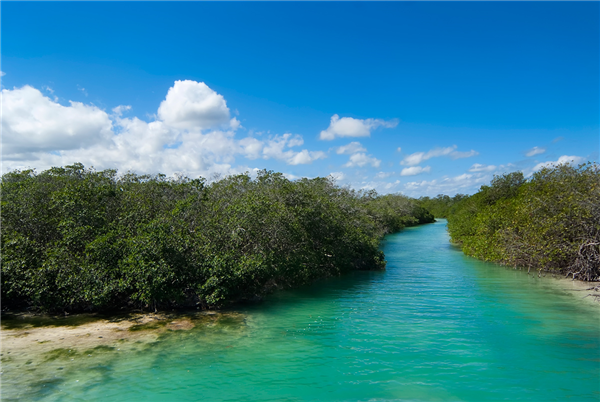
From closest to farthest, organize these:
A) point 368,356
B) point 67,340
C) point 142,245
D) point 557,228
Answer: point 368,356 < point 67,340 < point 142,245 < point 557,228

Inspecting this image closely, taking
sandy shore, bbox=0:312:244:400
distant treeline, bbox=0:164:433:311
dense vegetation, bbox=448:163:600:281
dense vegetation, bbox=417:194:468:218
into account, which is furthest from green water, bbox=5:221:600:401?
dense vegetation, bbox=417:194:468:218

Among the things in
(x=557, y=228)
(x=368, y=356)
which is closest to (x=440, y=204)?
(x=557, y=228)

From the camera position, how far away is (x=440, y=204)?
15838cm

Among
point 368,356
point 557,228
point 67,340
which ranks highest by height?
point 557,228

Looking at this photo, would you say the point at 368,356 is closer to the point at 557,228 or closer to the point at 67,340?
the point at 67,340

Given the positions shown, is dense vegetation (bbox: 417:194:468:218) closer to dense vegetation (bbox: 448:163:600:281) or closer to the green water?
dense vegetation (bbox: 448:163:600:281)

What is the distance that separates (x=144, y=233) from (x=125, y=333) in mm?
4567

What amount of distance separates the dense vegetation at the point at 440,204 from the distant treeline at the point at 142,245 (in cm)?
12062

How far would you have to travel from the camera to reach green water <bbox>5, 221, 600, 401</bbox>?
35.8ft

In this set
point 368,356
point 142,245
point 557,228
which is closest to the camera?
point 368,356

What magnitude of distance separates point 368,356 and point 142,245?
1065 cm

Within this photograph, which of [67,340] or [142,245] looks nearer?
[67,340]

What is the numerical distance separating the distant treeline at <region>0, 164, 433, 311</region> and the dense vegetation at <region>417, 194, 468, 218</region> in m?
121

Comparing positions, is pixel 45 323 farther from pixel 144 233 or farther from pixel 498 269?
pixel 498 269
